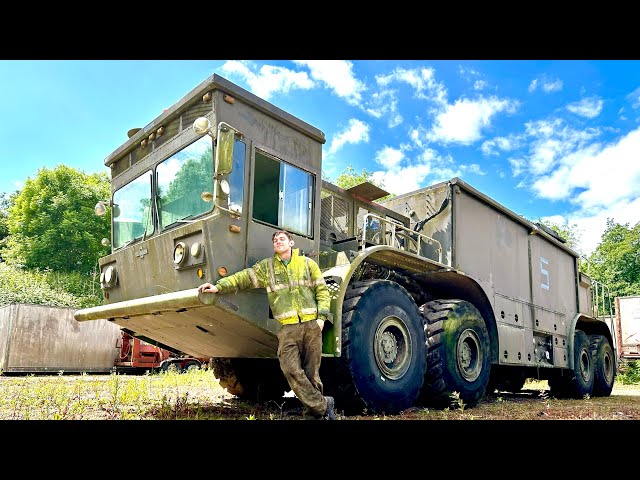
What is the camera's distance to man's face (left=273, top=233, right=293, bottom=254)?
5043 millimetres

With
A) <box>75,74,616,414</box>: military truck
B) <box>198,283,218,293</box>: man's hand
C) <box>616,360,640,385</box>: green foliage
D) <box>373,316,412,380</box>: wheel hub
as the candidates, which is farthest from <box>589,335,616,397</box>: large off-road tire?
Answer: <box>198,283,218,293</box>: man's hand

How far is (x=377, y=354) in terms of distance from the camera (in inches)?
226

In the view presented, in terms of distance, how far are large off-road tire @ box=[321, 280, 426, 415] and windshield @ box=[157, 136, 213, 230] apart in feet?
6.12

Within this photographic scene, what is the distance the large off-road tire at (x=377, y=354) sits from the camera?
546 cm

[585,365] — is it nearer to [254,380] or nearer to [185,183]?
[254,380]

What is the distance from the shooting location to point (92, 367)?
1831 centimetres

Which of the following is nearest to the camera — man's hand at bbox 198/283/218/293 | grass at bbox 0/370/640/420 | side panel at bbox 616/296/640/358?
man's hand at bbox 198/283/218/293

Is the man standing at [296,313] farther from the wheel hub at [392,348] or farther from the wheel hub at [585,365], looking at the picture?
the wheel hub at [585,365]

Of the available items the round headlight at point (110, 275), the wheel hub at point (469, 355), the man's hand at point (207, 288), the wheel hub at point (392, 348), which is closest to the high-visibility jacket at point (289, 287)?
the man's hand at point (207, 288)

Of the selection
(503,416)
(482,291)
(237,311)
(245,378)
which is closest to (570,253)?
(482,291)

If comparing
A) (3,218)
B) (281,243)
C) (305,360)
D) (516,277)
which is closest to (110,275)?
(281,243)

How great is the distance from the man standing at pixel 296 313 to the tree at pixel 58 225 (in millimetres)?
27112

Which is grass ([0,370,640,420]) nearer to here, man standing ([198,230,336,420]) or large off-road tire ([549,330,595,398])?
man standing ([198,230,336,420])

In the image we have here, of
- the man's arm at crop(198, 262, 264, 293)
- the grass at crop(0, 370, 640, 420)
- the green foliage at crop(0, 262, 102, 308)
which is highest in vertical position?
the green foliage at crop(0, 262, 102, 308)
